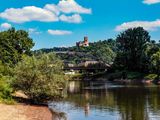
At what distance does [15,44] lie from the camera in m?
120

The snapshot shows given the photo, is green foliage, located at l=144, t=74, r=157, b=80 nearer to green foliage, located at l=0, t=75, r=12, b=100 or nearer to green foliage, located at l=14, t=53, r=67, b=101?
green foliage, located at l=14, t=53, r=67, b=101

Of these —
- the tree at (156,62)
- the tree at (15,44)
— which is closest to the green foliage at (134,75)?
the tree at (156,62)

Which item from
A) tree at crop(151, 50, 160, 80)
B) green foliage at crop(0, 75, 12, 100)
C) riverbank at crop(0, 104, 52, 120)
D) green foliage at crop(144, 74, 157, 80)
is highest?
tree at crop(151, 50, 160, 80)

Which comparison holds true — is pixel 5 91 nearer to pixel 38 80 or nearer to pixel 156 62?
pixel 38 80

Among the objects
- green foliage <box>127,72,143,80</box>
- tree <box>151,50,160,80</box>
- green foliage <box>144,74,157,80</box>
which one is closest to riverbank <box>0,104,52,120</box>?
tree <box>151,50,160,80</box>

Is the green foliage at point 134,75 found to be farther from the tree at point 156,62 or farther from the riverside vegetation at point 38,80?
the riverside vegetation at point 38,80

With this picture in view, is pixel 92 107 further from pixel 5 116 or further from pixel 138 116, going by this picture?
pixel 5 116

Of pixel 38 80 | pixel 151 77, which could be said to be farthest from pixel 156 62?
pixel 38 80

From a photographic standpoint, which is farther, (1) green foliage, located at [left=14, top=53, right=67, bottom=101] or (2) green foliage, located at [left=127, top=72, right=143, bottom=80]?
(2) green foliage, located at [left=127, top=72, right=143, bottom=80]

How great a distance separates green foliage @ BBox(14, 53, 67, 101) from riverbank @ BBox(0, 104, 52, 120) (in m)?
3.35

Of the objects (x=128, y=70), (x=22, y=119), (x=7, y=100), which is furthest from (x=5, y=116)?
(x=128, y=70)

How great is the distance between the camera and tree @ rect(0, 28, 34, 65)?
117000 mm

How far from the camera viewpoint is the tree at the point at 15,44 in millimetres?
117000

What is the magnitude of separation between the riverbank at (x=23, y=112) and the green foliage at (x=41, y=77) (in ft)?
11.0
